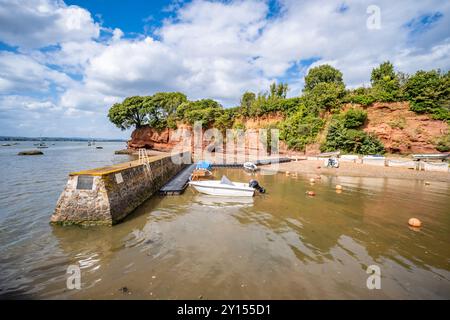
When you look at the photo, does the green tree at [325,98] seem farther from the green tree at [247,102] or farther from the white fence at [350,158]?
the green tree at [247,102]

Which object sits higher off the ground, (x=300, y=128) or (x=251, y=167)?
(x=300, y=128)

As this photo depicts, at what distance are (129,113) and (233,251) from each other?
178 feet

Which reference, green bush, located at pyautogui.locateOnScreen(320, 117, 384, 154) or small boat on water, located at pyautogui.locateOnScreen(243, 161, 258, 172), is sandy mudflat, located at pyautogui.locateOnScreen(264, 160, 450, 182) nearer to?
small boat on water, located at pyautogui.locateOnScreen(243, 161, 258, 172)

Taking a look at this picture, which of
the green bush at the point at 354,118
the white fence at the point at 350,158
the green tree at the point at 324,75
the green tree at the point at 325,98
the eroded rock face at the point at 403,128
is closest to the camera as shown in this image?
the eroded rock face at the point at 403,128

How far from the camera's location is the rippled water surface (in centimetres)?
498

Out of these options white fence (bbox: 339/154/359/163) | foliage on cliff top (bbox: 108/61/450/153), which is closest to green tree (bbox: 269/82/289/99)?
foliage on cliff top (bbox: 108/61/450/153)

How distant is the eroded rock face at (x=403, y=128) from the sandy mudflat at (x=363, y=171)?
8.13 m

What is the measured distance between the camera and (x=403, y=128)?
91.8ft

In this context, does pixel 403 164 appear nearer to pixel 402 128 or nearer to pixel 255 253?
pixel 402 128

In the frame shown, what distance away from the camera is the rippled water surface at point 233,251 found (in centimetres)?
498

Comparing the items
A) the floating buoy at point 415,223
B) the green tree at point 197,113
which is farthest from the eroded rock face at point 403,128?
the green tree at point 197,113

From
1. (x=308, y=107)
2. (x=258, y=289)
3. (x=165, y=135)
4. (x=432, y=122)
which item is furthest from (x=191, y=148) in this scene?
(x=258, y=289)

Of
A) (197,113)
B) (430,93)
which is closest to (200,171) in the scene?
(197,113)

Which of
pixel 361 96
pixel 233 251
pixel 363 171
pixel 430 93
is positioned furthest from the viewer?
pixel 361 96
